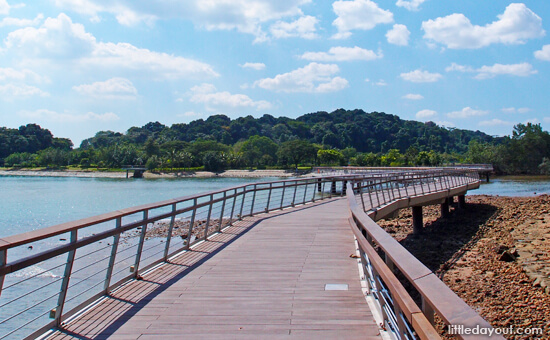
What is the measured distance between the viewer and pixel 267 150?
446 ft

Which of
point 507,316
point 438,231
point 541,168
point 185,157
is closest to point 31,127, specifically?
point 185,157

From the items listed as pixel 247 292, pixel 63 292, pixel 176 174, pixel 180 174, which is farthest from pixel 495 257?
pixel 176 174

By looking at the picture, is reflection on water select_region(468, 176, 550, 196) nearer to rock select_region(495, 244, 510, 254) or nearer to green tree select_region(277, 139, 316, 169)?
rock select_region(495, 244, 510, 254)

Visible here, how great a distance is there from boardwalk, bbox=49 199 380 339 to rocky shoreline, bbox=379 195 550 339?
11.8ft

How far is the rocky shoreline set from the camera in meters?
10.6

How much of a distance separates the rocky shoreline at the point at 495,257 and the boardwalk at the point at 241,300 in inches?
142

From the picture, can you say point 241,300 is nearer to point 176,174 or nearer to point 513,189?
point 513,189

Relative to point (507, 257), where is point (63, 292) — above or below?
above

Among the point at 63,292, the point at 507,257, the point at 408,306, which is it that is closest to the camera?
the point at 408,306

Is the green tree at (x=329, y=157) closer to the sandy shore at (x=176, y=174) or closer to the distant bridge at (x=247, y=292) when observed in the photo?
the sandy shore at (x=176, y=174)

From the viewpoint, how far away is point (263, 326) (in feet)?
15.2

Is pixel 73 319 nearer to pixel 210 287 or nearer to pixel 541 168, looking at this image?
pixel 210 287

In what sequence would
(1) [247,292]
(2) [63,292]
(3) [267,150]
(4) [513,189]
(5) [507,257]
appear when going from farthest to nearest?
1. (3) [267,150]
2. (4) [513,189]
3. (5) [507,257]
4. (1) [247,292]
5. (2) [63,292]

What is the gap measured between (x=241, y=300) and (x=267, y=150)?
429 ft
